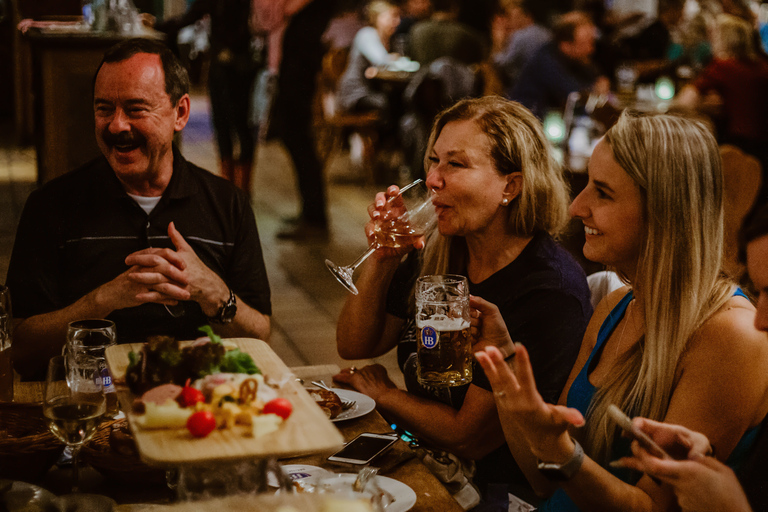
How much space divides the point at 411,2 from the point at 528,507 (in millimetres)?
8635

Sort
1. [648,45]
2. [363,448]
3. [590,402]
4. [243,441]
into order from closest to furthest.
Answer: [243,441]
[363,448]
[590,402]
[648,45]

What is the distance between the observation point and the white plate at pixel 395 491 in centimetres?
136

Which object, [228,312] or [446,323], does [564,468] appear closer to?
[446,323]

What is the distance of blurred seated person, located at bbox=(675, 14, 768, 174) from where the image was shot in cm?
636

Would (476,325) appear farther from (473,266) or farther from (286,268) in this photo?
(286,268)

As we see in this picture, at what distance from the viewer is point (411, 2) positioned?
9.73 meters

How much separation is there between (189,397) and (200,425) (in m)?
0.07

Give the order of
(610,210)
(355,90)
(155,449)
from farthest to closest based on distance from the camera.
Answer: (355,90), (610,210), (155,449)

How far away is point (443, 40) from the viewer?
7941 millimetres

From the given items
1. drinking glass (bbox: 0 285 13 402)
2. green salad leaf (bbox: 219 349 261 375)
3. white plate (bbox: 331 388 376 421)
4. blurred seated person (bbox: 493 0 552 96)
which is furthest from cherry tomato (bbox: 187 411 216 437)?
blurred seated person (bbox: 493 0 552 96)

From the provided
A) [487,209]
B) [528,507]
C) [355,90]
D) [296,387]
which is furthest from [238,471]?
[355,90]

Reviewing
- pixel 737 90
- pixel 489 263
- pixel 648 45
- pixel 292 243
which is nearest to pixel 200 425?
pixel 489 263

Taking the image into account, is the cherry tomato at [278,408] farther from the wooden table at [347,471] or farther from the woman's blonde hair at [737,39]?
the woman's blonde hair at [737,39]

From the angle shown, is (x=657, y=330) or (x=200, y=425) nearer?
(x=200, y=425)
